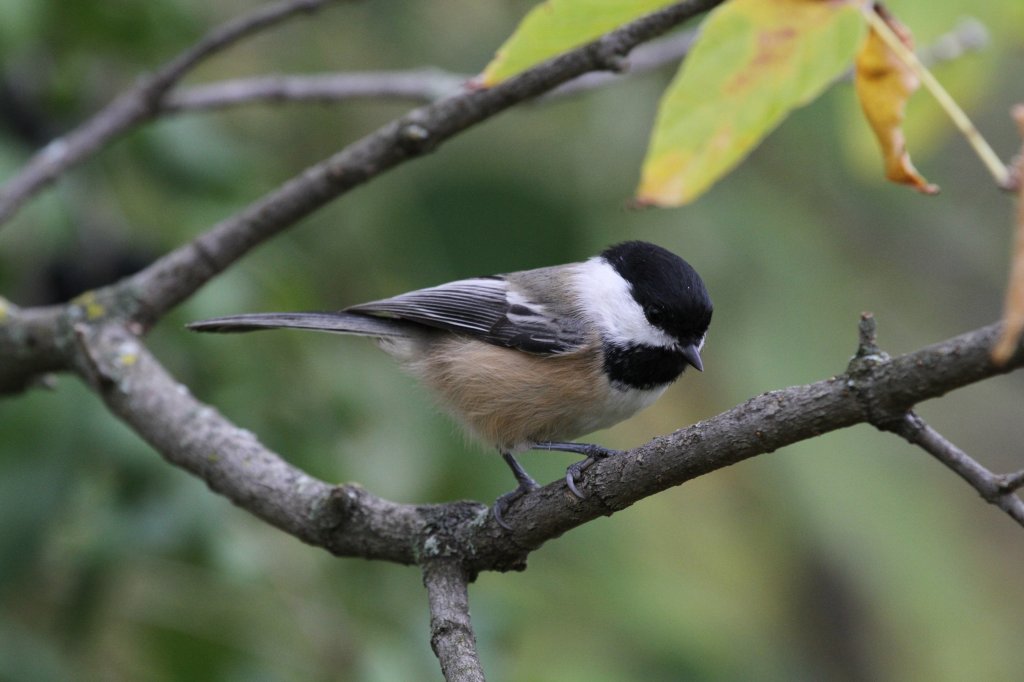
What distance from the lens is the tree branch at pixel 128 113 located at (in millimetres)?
2348

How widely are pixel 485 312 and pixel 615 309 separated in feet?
1.18

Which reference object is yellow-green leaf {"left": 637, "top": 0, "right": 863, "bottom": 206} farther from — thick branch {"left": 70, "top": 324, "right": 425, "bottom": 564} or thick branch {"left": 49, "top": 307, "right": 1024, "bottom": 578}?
thick branch {"left": 70, "top": 324, "right": 425, "bottom": 564}

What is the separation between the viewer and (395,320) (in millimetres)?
2818

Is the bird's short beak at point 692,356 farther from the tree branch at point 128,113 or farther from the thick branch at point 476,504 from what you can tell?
the tree branch at point 128,113

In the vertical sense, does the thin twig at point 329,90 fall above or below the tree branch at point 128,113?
above

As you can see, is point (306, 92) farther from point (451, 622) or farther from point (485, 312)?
point (451, 622)

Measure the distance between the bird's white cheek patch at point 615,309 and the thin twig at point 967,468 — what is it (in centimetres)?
131

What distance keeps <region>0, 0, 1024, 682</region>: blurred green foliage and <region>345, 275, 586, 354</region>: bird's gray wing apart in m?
0.20

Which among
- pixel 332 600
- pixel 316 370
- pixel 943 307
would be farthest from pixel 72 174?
pixel 943 307

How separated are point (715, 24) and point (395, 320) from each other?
5.50 ft

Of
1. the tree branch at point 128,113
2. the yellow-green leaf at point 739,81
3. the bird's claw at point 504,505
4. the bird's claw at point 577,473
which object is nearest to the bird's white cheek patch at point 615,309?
the bird's claw at point 504,505

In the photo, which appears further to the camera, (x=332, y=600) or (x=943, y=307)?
(x=943, y=307)

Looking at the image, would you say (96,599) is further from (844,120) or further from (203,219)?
(844,120)

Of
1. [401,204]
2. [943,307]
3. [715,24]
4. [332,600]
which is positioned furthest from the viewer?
[943,307]
